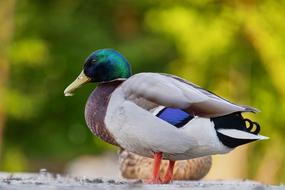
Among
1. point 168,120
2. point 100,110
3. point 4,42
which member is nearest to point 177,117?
point 168,120

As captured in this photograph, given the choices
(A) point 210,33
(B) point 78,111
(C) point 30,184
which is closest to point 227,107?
(C) point 30,184

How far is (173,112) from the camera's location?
723 cm

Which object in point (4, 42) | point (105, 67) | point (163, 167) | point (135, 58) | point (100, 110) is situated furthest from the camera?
point (4, 42)

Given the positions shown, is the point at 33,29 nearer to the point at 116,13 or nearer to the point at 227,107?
the point at 116,13

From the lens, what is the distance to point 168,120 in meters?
7.24

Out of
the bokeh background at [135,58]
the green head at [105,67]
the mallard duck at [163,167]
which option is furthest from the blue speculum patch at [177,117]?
the bokeh background at [135,58]

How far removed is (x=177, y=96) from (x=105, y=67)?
67 cm

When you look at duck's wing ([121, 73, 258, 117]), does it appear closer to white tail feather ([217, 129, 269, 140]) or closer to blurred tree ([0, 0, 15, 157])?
white tail feather ([217, 129, 269, 140])

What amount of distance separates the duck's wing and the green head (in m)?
0.33

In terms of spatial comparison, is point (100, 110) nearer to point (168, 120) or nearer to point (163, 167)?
point (168, 120)

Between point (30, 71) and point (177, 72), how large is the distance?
2567mm

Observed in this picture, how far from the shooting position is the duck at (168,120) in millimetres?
7242

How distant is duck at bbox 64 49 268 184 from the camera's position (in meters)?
7.24

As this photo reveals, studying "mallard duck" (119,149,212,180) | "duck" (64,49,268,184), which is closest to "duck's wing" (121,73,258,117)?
"duck" (64,49,268,184)
